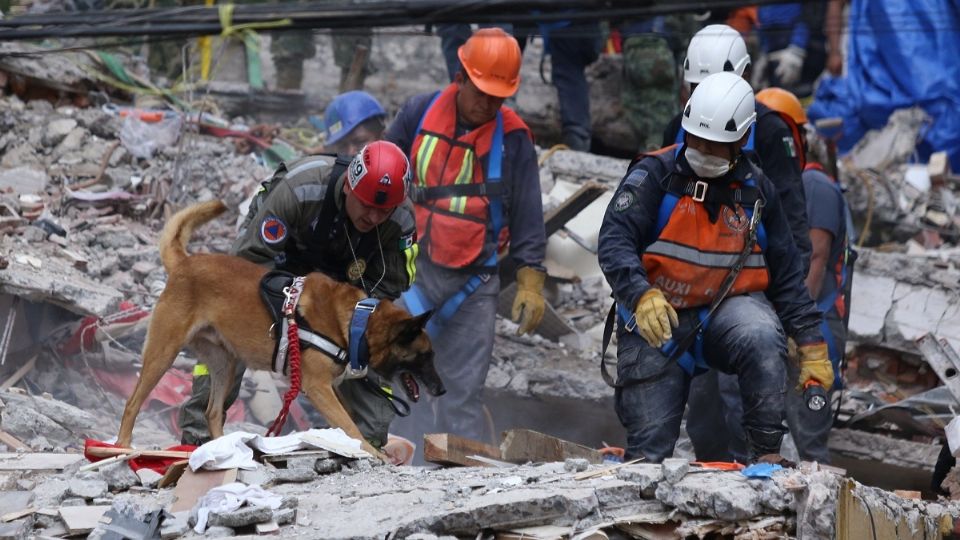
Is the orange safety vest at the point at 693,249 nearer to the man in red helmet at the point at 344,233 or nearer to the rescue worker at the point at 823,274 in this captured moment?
the man in red helmet at the point at 344,233

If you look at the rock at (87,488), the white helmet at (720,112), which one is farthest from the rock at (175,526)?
the white helmet at (720,112)

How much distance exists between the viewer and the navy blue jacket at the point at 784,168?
720cm

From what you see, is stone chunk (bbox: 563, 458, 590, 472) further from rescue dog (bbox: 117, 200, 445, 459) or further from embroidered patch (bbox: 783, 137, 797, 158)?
embroidered patch (bbox: 783, 137, 797, 158)

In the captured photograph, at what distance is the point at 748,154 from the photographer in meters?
6.91

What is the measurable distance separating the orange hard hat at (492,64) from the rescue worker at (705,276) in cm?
171

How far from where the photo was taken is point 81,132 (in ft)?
38.0

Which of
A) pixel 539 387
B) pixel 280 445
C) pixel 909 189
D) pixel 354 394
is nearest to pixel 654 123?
pixel 909 189

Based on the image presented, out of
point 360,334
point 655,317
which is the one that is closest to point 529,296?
point 360,334

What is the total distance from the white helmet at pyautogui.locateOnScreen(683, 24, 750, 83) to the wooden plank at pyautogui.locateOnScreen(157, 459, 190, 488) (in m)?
3.71

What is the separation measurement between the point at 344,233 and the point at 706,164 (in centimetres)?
186

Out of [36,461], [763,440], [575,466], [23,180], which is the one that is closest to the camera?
[575,466]

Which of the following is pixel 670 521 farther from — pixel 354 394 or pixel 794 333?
pixel 354 394

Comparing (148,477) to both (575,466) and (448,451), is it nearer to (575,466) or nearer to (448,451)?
(448,451)

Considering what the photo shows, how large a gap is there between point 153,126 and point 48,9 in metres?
2.68
